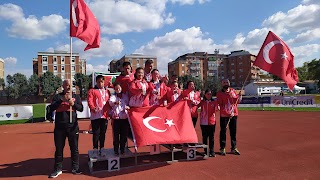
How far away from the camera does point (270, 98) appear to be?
27.3 metres

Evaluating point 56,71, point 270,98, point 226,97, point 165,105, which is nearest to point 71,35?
point 165,105

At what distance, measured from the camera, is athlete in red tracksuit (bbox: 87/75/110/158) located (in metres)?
6.46

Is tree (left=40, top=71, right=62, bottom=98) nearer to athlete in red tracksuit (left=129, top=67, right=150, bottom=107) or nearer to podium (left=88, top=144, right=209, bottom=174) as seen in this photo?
podium (left=88, top=144, right=209, bottom=174)

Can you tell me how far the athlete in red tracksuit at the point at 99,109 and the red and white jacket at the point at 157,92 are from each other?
1.13 m

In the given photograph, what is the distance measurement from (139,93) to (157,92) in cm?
61

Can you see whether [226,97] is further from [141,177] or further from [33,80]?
[33,80]

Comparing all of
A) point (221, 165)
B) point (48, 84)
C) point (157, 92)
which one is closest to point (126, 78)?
point (157, 92)

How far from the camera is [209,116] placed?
24.0 ft

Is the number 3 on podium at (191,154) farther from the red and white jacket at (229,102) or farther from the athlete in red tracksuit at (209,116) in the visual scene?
the red and white jacket at (229,102)

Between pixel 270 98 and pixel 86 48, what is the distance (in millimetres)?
24477

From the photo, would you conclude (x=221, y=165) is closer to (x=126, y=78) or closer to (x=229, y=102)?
(x=229, y=102)

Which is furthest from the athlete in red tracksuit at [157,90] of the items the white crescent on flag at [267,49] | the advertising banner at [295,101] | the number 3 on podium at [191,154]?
the advertising banner at [295,101]

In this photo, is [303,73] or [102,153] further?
[303,73]

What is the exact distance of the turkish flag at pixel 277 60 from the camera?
283 inches
